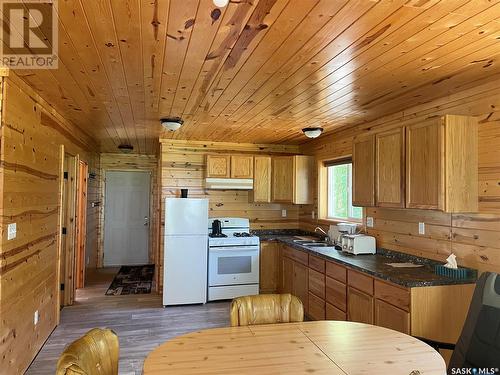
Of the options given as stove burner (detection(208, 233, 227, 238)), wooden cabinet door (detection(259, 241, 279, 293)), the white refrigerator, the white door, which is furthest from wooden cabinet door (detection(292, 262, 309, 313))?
the white door

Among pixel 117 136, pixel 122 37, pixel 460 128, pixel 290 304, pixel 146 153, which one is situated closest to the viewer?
pixel 122 37

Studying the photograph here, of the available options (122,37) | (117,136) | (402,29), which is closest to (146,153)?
(117,136)

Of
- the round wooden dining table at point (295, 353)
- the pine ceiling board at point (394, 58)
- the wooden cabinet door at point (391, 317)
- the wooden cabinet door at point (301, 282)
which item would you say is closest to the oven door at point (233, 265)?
the wooden cabinet door at point (301, 282)

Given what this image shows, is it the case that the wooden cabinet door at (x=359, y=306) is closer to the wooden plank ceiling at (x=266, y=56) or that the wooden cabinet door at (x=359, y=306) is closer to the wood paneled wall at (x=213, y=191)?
the wooden plank ceiling at (x=266, y=56)

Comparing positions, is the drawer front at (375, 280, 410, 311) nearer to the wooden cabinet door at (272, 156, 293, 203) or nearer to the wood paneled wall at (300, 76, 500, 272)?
the wood paneled wall at (300, 76, 500, 272)

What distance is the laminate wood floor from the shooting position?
3180mm

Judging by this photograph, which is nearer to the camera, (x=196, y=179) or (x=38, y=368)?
(x=38, y=368)

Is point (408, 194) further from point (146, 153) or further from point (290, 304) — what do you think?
point (146, 153)

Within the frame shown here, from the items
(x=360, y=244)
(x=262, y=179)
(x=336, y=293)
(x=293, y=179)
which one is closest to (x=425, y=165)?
(x=360, y=244)

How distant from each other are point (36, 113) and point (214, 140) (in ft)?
8.72

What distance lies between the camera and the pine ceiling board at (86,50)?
1661mm

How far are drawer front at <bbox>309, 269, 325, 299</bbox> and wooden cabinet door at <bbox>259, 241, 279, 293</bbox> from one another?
118 centimetres

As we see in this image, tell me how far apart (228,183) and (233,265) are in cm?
119

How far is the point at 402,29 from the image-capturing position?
69.6 inches
